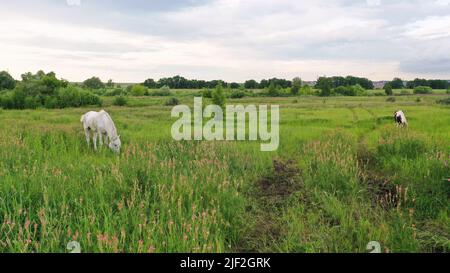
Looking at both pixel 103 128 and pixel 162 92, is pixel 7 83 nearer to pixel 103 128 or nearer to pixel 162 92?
pixel 162 92

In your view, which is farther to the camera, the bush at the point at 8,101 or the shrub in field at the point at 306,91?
the shrub in field at the point at 306,91

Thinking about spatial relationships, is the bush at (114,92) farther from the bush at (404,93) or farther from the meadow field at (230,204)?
the bush at (404,93)

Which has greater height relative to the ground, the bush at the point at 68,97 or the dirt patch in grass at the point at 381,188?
the bush at the point at 68,97

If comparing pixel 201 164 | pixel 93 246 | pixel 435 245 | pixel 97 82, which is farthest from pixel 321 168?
pixel 97 82

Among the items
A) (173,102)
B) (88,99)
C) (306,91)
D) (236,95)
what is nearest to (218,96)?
(173,102)

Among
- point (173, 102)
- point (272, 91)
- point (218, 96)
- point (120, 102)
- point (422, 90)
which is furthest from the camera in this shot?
point (272, 91)

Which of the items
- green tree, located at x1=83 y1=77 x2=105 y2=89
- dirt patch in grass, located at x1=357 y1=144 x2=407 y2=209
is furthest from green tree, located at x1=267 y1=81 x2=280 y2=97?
dirt patch in grass, located at x1=357 y1=144 x2=407 y2=209

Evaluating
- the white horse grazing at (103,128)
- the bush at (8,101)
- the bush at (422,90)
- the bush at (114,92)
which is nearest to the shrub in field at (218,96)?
the white horse grazing at (103,128)

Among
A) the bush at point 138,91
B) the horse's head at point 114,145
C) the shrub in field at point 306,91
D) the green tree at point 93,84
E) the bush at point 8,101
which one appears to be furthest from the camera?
the shrub in field at point 306,91

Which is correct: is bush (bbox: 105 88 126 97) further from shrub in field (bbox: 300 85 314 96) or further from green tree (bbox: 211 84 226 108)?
shrub in field (bbox: 300 85 314 96)

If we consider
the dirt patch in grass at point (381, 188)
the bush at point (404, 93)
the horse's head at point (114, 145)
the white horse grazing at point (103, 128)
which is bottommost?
the dirt patch in grass at point (381, 188)

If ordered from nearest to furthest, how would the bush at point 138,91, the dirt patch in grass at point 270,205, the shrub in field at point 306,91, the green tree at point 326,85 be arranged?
the dirt patch in grass at point 270,205 → the bush at point 138,91 → the green tree at point 326,85 → the shrub in field at point 306,91

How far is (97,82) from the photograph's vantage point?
123 feet
